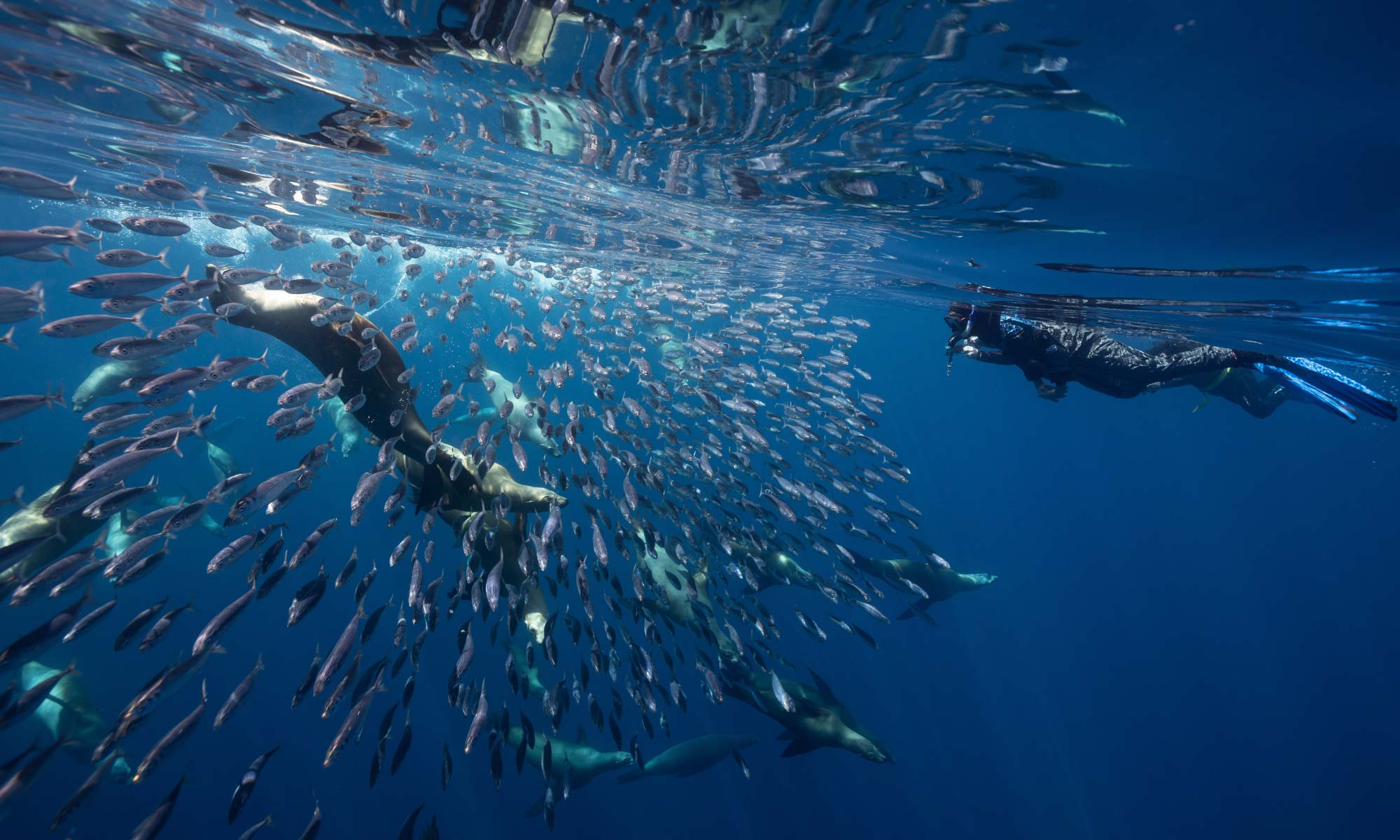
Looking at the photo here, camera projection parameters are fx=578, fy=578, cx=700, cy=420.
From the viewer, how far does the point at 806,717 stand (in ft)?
31.6

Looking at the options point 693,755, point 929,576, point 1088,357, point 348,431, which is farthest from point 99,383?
point 929,576

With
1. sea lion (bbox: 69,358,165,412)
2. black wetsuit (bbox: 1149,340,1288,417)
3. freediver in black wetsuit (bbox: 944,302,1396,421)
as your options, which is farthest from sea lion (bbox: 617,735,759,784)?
sea lion (bbox: 69,358,165,412)

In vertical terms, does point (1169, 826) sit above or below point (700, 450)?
below

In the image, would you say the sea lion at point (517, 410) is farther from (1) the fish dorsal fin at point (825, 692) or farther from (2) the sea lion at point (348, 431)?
(1) the fish dorsal fin at point (825, 692)

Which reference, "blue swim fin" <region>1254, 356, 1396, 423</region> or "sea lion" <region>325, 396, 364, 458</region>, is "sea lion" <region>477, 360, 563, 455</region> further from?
"blue swim fin" <region>1254, 356, 1396, 423</region>

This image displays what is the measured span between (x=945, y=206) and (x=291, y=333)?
9.98m

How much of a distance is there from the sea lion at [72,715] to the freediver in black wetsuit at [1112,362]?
1381 centimetres

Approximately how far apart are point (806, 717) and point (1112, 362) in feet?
A: 23.0

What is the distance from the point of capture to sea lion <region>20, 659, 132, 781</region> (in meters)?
8.82

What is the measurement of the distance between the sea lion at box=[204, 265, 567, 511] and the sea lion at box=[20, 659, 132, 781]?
6771mm

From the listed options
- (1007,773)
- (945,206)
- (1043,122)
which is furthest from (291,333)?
(1007,773)

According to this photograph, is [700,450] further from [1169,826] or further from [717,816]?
[1169,826]

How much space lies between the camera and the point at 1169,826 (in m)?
23.2

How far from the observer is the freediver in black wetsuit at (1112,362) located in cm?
715
